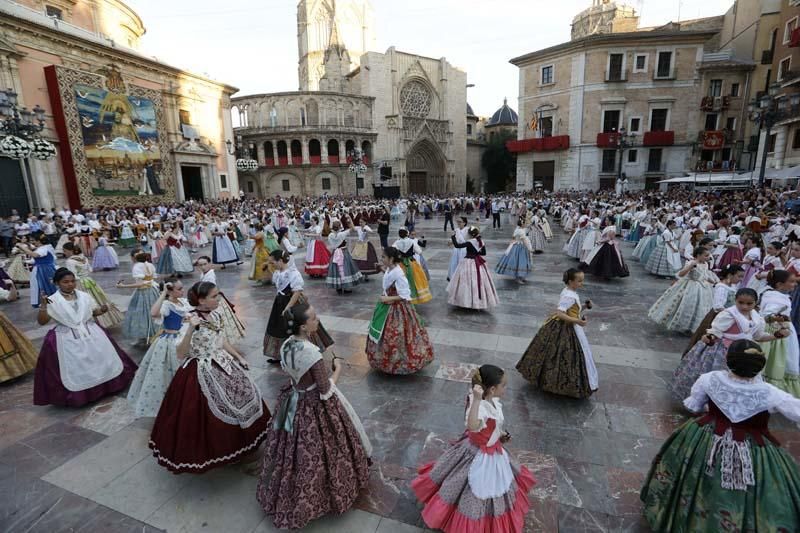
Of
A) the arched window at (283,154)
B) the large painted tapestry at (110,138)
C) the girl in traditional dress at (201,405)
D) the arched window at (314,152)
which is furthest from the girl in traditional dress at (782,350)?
the arched window at (283,154)

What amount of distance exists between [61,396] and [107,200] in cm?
2271

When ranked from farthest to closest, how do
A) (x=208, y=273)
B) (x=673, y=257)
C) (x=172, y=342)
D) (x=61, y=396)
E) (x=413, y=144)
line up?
(x=413, y=144) < (x=673, y=257) < (x=208, y=273) < (x=61, y=396) < (x=172, y=342)

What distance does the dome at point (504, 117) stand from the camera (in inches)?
2179

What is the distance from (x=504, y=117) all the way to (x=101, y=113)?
1894 inches

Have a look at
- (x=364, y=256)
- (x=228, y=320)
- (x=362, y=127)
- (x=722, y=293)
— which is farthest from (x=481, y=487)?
(x=362, y=127)

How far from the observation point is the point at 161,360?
3.99 metres

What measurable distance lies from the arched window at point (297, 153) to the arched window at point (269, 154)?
7.63 feet

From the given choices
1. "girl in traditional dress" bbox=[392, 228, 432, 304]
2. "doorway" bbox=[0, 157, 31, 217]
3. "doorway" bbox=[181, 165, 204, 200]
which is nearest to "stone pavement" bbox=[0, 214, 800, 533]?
"girl in traditional dress" bbox=[392, 228, 432, 304]

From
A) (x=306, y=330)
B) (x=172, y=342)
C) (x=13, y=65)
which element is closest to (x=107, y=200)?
(x=13, y=65)

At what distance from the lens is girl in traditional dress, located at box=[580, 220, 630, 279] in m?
9.54

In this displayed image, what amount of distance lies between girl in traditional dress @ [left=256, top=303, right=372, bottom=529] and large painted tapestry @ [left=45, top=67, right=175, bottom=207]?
24.9 metres

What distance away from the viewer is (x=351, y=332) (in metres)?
6.77

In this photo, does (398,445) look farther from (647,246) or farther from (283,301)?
(647,246)

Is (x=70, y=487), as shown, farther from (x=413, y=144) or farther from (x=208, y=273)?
(x=413, y=144)
